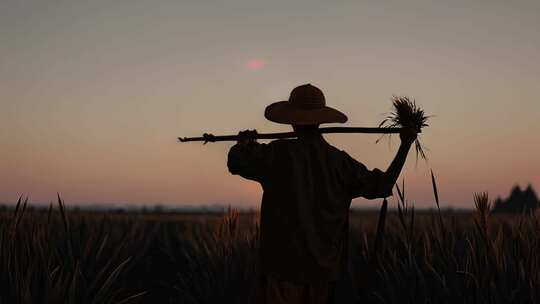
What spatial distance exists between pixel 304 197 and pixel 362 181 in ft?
1.49

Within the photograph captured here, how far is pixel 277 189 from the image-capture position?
443cm

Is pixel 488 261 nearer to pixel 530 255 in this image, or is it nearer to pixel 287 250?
pixel 530 255

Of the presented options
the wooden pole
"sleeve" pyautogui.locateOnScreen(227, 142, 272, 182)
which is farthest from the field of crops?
"sleeve" pyautogui.locateOnScreen(227, 142, 272, 182)

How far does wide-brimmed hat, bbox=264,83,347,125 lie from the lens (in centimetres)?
448

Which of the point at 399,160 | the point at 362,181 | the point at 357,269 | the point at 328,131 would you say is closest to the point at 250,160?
the point at 328,131

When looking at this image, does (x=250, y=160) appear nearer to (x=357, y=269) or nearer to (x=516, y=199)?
(x=357, y=269)

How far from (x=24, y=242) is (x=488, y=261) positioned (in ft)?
12.2

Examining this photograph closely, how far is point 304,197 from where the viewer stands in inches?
171

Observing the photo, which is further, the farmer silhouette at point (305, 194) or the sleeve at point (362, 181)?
the sleeve at point (362, 181)

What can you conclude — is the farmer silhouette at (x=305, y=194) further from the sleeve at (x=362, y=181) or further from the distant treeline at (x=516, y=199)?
the distant treeline at (x=516, y=199)

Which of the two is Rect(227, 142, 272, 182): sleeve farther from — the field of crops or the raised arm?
the field of crops

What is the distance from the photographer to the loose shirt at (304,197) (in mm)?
4312

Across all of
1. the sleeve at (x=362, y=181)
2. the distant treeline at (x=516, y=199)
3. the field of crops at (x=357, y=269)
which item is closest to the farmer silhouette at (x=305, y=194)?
the sleeve at (x=362, y=181)

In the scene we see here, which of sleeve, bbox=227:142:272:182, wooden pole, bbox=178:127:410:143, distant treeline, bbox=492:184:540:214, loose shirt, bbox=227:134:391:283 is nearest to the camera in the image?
loose shirt, bbox=227:134:391:283
